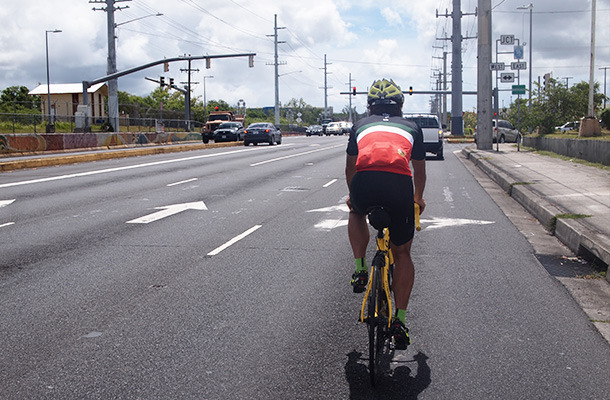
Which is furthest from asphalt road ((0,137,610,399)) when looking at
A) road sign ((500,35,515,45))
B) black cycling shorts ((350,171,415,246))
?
road sign ((500,35,515,45))

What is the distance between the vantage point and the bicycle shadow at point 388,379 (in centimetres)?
420

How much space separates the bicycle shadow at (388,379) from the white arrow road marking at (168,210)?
269 inches

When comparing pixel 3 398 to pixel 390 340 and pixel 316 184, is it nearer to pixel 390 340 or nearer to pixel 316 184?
pixel 390 340

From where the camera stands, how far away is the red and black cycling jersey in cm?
451

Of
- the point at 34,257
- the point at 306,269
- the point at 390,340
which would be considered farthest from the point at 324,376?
the point at 34,257

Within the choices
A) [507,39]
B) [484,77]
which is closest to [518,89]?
[507,39]

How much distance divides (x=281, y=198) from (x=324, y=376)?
9.80m

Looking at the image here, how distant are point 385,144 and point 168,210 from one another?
8196 millimetres

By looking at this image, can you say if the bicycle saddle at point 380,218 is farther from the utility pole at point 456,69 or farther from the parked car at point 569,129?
the utility pole at point 456,69

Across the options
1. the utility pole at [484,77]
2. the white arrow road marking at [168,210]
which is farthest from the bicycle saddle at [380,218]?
the utility pole at [484,77]

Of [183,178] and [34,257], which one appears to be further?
[183,178]

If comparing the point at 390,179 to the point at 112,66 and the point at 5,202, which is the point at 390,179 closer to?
the point at 5,202

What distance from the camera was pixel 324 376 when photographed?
445cm

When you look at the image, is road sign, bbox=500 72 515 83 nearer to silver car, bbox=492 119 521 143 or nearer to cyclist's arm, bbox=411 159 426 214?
silver car, bbox=492 119 521 143
